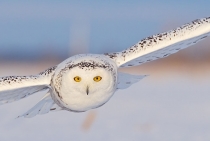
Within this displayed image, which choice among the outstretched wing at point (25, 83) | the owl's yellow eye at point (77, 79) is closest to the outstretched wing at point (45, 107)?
the outstretched wing at point (25, 83)

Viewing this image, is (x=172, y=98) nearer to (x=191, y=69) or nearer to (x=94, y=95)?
(x=191, y=69)

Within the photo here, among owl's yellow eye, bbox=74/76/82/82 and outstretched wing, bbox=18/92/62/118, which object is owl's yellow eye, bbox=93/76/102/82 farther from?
outstretched wing, bbox=18/92/62/118

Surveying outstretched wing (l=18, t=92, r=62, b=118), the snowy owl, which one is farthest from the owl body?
outstretched wing (l=18, t=92, r=62, b=118)

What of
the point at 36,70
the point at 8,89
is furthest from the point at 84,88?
the point at 36,70

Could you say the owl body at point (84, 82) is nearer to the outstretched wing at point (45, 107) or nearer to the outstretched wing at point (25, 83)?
the outstretched wing at point (25, 83)

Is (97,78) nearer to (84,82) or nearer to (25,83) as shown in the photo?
(84,82)

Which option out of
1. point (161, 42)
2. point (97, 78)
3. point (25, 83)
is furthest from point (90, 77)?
point (161, 42)

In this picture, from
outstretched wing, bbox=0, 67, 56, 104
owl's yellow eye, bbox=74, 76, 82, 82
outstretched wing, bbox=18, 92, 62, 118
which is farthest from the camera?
outstretched wing, bbox=18, 92, 62, 118
